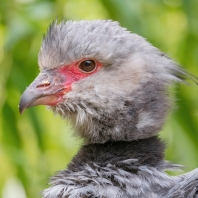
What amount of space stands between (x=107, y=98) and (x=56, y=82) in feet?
0.67

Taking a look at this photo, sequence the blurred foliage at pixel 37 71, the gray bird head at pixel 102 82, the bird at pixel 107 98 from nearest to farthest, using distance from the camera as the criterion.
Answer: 1. the bird at pixel 107 98
2. the gray bird head at pixel 102 82
3. the blurred foliage at pixel 37 71

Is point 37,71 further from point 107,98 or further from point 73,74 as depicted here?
point 107,98

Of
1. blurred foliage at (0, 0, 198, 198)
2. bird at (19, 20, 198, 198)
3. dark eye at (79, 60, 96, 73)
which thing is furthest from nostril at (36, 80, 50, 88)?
blurred foliage at (0, 0, 198, 198)

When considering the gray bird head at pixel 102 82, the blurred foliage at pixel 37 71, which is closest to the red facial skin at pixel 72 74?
the gray bird head at pixel 102 82

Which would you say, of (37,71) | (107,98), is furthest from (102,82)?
(37,71)

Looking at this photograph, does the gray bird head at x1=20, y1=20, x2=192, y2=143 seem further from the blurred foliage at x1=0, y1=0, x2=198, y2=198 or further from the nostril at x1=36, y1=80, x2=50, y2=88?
the blurred foliage at x1=0, y1=0, x2=198, y2=198

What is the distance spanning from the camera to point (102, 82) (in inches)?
103

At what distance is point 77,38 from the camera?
8.64ft

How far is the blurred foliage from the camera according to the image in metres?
3.28

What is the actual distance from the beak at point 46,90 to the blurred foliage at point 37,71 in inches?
22.5

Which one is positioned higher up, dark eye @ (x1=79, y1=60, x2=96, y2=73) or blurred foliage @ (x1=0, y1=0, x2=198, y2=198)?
blurred foliage @ (x1=0, y1=0, x2=198, y2=198)

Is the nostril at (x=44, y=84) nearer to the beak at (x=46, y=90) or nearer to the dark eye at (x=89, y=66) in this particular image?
the beak at (x=46, y=90)

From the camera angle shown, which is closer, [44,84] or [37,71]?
[44,84]

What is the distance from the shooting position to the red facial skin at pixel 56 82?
8.61 feet
